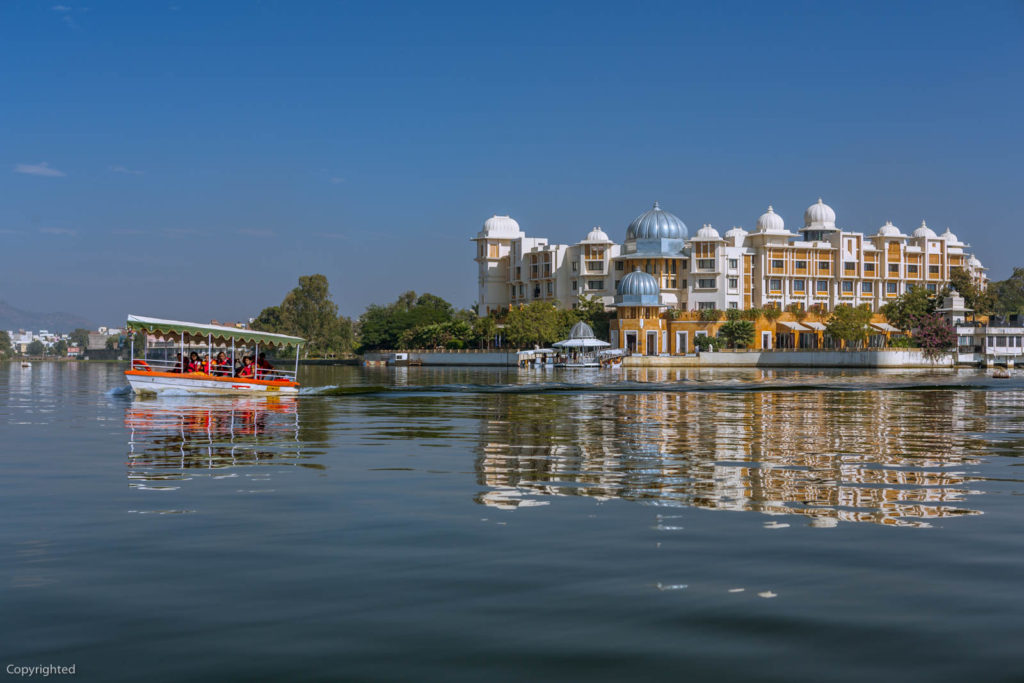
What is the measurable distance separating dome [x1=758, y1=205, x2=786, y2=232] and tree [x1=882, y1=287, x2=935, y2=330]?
19.5m

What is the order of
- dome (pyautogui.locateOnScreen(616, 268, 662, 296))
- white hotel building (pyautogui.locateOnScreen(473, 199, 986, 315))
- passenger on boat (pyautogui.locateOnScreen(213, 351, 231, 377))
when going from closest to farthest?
passenger on boat (pyautogui.locateOnScreen(213, 351, 231, 377)) → dome (pyautogui.locateOnScreen(616, 268, 662, 296)) → white hotel building (pyautogui.locateOnScreen(473, 199, 986, 315))

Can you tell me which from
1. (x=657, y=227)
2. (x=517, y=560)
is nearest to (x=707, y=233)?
(x=657, y=227)

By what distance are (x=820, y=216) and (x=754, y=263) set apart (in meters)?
10.7

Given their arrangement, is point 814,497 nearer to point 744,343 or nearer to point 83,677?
point 83,677

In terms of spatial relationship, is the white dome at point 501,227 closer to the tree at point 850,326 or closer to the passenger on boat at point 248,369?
the tree at point 850,326

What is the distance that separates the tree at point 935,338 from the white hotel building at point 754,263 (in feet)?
57.5

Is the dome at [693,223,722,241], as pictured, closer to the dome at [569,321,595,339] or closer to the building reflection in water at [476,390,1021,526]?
the dome at [569,321,595,339]

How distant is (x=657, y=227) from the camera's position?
109 meters

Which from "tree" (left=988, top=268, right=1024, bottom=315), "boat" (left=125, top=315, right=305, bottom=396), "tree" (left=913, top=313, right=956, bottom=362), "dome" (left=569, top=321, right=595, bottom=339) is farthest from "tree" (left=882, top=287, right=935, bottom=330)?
"boat" (left=125, top=315, right=305, bottom=396)

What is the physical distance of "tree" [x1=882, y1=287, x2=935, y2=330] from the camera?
9325 cm

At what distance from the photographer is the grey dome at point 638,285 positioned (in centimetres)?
9919

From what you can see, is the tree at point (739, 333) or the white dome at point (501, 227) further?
the white dome at point (501, 227)

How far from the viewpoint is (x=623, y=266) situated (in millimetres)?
111500

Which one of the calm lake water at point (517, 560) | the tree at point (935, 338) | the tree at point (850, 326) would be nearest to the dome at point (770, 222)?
the tree at point (850, 326)
